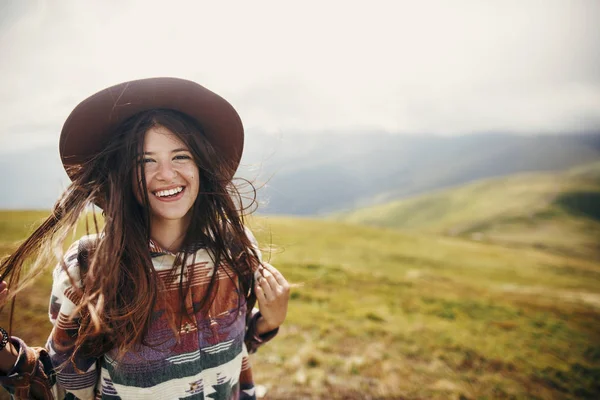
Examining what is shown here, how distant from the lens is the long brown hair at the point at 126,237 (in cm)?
192

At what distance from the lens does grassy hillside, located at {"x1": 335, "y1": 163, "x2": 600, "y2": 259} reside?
88.2 m

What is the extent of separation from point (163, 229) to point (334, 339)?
6.39 metres

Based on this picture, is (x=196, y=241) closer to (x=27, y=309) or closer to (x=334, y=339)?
(x=334, y=339)

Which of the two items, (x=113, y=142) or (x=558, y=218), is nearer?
(x=113, y=142)

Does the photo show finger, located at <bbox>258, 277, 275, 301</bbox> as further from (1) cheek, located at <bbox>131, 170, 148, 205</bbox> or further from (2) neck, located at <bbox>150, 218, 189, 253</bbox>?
(1) cheek, located at <bbox>131, 170, 148, 205</bbox>

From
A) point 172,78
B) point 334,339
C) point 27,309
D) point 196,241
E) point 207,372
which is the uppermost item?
point 172,78

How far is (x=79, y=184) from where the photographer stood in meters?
2.24

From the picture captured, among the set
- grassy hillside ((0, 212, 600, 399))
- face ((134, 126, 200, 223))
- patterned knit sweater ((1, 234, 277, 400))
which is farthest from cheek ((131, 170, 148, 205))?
grassy hillside ((0, 212, 600, 399))

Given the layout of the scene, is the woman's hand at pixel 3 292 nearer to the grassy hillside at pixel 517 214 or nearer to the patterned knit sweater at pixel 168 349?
the patterned knit sweater at pixel 168 349

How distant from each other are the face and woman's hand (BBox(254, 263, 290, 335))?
2.68ft

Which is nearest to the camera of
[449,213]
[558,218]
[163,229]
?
[163,229]

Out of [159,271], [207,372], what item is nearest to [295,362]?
[207,372]

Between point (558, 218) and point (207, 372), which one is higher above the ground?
point (207, 372)

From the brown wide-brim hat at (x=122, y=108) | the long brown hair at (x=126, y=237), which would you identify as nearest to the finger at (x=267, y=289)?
the long brown hair at (x=126, y=237)
